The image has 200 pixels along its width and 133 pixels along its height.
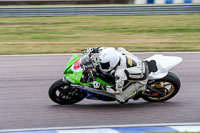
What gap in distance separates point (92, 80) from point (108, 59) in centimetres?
65

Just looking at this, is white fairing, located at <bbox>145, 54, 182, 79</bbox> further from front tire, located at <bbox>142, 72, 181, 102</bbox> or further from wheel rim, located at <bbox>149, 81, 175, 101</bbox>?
wheel rim, located at <bbox>149, 81, 175, 101</bbox>

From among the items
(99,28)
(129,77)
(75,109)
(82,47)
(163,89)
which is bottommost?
(75,109)

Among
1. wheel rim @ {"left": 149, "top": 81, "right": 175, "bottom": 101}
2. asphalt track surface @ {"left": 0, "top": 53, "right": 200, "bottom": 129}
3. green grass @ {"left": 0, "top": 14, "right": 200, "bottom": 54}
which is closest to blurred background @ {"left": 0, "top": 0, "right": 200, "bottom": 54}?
green grass @ {"left": 0, "top": 14, "right": 200, "bottom": 54}

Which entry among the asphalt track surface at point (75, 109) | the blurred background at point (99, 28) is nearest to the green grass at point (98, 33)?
the blurred background at point (99, 28)

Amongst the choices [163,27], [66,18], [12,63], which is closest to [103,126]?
[12,63]

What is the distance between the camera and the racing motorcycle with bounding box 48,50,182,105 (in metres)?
6.10

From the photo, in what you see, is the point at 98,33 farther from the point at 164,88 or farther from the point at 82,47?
the point at 164,88

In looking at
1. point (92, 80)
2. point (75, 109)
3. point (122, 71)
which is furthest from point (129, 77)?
point (75, 109)

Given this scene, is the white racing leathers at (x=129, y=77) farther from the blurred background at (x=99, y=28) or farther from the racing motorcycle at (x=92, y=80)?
the blurred background at (x=99, y=28)

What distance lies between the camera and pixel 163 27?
52.7ft

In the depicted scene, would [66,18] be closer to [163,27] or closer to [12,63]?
[163,27]

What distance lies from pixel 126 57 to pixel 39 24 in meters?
11.5

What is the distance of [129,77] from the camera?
19.7 ft

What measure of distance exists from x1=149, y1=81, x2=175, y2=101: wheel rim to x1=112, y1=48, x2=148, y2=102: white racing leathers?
409 mm
